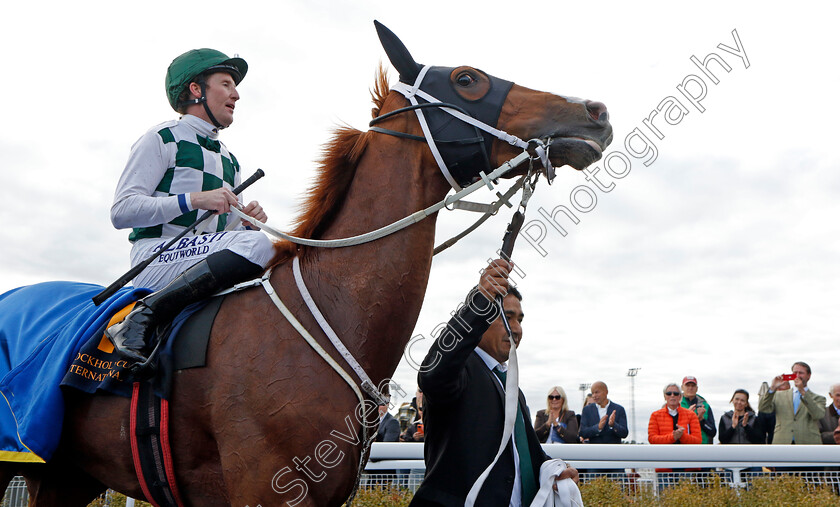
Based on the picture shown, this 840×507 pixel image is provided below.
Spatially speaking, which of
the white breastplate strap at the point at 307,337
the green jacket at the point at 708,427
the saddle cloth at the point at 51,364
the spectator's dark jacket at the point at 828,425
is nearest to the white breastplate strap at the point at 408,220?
the white breastplate strap at the point at 307,337

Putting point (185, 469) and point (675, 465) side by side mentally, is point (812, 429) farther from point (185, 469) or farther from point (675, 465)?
point (185, 469)

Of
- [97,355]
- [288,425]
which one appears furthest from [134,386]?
[288,425]

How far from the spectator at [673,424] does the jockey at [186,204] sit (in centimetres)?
530

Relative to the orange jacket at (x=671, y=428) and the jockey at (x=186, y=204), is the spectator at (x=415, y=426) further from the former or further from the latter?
the jockey at (x=186, y=204)

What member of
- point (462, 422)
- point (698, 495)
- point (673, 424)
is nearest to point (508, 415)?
point (462, 422)

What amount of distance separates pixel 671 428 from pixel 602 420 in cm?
68

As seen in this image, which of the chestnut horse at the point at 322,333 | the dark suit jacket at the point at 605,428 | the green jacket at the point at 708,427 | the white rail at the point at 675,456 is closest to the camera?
the chestnut horse at the point at 322,333

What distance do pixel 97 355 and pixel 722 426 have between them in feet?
23.1

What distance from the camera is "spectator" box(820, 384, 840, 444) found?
23.4ft

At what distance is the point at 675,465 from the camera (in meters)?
4.73

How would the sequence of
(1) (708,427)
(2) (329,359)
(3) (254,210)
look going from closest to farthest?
(2) (329,359) → (3) (254,210) → (1) (708,427)

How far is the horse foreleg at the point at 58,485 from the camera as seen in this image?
3225 mm

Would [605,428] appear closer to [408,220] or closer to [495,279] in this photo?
[495,279]

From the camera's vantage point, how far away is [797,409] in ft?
24.1
